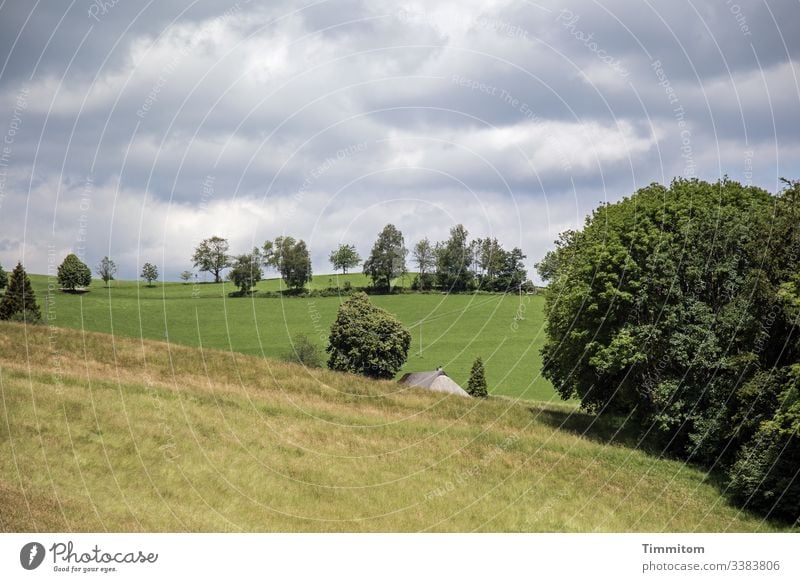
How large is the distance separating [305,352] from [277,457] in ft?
191

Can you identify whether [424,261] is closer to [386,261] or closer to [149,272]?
[386,261]

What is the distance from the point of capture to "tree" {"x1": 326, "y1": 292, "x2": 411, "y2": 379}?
286 ft

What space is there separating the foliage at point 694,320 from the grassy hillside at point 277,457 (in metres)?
3.39

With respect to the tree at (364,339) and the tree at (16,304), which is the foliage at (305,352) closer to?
the tree at (364,339)

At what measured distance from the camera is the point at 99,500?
23484mm

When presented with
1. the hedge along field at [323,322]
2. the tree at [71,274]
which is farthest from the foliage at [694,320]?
the tree at [71,274]

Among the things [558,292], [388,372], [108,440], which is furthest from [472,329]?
[108,440]

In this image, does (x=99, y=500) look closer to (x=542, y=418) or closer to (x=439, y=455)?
(x=439, y=455)

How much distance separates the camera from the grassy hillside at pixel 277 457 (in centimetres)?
2512

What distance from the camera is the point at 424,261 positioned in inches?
3147

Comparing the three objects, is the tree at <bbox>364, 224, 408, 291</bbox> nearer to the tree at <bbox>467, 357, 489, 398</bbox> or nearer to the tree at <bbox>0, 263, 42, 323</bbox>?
the tree at <bbox>467, 357, 489, 398</bbox>
